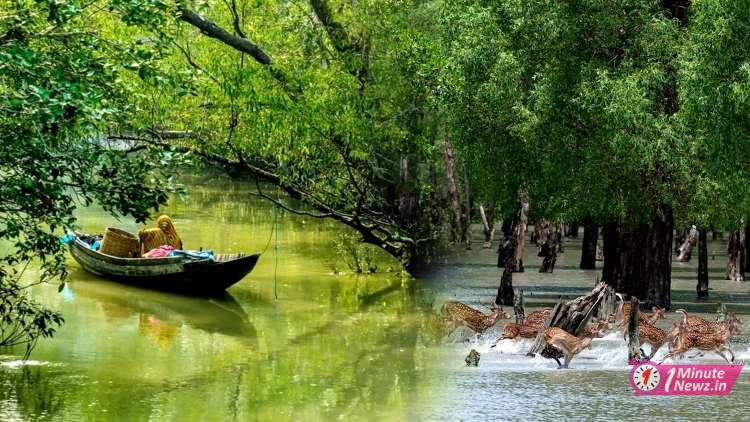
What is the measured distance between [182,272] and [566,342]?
11.9 metres

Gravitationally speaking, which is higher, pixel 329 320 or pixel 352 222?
pixel 352 222

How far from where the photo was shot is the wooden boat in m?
28.2

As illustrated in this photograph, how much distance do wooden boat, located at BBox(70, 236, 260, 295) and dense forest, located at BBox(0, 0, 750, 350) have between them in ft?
7.52

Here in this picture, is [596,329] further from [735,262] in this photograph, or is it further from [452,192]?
[452,192]

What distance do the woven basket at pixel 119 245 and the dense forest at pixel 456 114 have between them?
2.78 meters

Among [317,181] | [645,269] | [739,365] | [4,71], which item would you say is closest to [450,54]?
[317,181]

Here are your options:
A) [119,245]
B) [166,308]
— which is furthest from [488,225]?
[166,308]

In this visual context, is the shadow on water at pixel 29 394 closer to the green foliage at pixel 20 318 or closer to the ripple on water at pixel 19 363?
the ripple on water at pixel 19 363

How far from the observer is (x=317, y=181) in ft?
101

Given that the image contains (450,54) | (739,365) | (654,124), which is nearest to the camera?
(739,365)

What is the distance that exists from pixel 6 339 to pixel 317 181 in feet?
39.5

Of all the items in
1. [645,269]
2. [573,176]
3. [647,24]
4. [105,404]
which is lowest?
[105,404]

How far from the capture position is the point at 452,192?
42750 mm

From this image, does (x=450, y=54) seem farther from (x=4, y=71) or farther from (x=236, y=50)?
(x=4, y=71)
